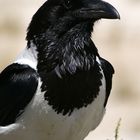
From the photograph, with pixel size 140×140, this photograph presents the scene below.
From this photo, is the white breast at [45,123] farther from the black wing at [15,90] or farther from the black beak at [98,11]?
the black beak at [98,11]

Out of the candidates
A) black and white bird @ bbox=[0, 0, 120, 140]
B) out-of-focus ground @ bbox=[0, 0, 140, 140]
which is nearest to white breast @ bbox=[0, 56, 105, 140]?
black and white bird @ bbox=[0, 0, 120, 140]

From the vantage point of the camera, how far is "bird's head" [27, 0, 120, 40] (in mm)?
6820

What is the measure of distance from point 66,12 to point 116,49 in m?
5.02

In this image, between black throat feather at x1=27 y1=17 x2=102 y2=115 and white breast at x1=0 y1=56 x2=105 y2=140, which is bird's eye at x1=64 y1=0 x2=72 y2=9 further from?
white breast at x1=0 y1=56 x2=105 y2=140

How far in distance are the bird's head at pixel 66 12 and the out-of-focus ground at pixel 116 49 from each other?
11.2 feet

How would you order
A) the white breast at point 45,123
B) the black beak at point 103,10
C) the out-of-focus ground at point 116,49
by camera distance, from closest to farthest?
the white breast at point 45,123
the black beak at point 103,10
the out-of-focus ground at point 116,49

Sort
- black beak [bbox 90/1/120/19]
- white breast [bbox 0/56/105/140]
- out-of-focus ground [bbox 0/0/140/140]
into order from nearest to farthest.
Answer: white breast [bbox 0/56/105/140], black beak [bbox 90/1/120/19], out-of-focus ground [bbox 0/0/140/140]

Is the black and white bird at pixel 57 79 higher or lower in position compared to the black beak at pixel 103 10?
lower

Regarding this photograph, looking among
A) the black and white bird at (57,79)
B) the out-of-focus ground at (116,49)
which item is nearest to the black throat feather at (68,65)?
the black and white bird at (57,79)

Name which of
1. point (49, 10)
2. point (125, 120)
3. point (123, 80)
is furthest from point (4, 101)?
point (123, 80)

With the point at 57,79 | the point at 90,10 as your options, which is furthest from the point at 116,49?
the point at 57,79

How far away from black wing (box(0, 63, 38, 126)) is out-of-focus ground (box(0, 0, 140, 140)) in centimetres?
335

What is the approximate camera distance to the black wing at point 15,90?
6.72m

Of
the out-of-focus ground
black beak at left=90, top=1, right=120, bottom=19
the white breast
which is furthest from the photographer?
the out-of-focus ground
